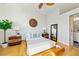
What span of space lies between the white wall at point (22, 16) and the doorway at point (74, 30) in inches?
17.4

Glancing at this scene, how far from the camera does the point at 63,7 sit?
57.5 inches

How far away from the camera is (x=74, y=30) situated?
4.95 ft

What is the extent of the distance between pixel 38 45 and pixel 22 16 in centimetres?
→ 52

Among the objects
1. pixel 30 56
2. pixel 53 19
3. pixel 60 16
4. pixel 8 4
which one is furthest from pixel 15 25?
pixel 60 16

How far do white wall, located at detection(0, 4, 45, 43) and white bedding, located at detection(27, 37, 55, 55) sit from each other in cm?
14

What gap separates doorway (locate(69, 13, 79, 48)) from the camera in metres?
1.48

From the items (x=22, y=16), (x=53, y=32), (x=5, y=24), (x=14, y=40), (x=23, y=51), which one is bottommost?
(x=23, y=51)

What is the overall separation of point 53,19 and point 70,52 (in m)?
0.58

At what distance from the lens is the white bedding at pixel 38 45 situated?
1.42 m

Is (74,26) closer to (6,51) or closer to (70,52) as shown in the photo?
(70,52)

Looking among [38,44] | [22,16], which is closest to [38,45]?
[38,44]

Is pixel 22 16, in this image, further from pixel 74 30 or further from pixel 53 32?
pixel 74 30

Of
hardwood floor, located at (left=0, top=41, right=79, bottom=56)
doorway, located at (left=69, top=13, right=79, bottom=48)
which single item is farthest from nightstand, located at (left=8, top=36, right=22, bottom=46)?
doorway, located at (left=69, top=13, right=79, bottom=48)

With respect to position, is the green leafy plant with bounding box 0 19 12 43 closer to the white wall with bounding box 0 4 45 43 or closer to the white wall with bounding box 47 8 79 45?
the white wall with bounding box 0 4 45 43
